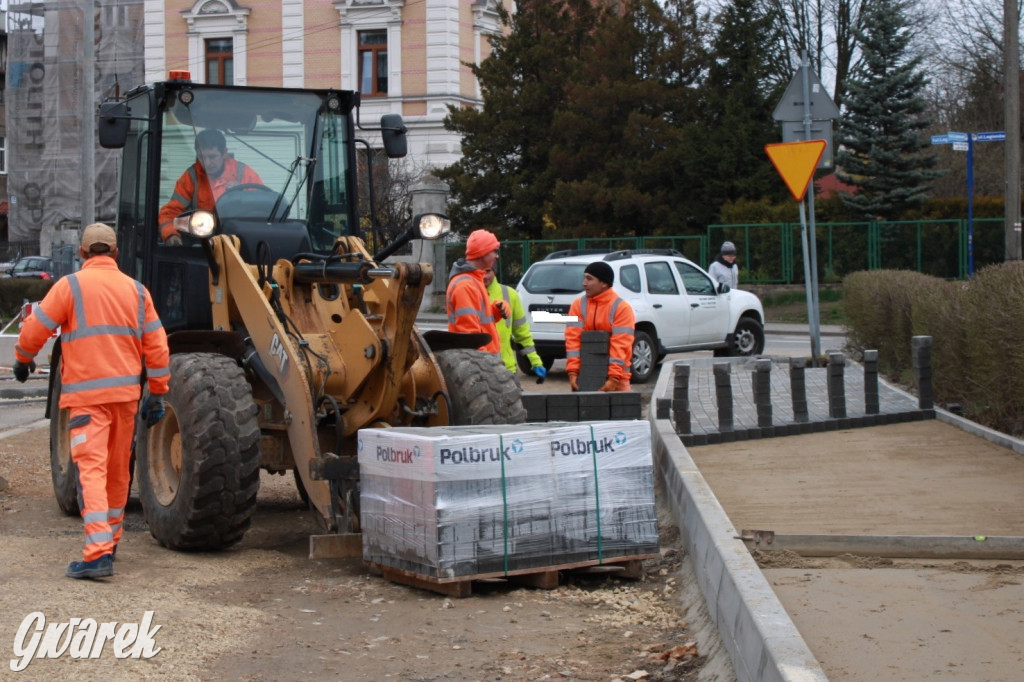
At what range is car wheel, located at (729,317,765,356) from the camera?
21750 mm

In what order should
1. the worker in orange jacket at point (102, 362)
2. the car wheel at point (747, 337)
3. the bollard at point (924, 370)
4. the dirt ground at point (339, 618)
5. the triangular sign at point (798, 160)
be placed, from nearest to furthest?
the dirt ground at point (339, 618)
the worker in orange jacket at point (102, 362)
the bollard at point (924, 370)
the triangular sign at point (798, 160)
the car wheel at point (747, 337)

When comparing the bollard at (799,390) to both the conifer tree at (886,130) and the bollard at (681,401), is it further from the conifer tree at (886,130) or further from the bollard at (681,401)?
the conifer tree at (886,130)

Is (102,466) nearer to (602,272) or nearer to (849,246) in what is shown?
(602,272)

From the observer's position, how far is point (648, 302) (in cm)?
1984

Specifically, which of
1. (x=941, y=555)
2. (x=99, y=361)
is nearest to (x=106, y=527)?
(x=99, y=361)

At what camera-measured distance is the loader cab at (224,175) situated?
30.9 feet

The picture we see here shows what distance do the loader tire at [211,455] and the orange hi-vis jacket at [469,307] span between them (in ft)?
7.13

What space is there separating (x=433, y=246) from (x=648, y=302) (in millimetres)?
23225

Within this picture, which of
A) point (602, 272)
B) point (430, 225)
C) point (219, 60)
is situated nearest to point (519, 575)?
point (430, 225)

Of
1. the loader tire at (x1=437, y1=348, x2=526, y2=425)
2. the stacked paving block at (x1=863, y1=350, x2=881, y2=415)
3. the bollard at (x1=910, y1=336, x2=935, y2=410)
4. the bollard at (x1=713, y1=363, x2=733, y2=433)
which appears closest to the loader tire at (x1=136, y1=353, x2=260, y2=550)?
the loader tire at (x1=437, y1=348, x2=526, y2=425)

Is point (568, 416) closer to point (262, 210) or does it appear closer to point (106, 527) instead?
point (262, 210)

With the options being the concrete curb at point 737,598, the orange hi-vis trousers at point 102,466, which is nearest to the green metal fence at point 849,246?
the concrete curb at point 737,598

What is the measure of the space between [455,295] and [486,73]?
3338cm

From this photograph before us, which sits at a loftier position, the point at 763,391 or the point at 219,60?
the point at 219,60
